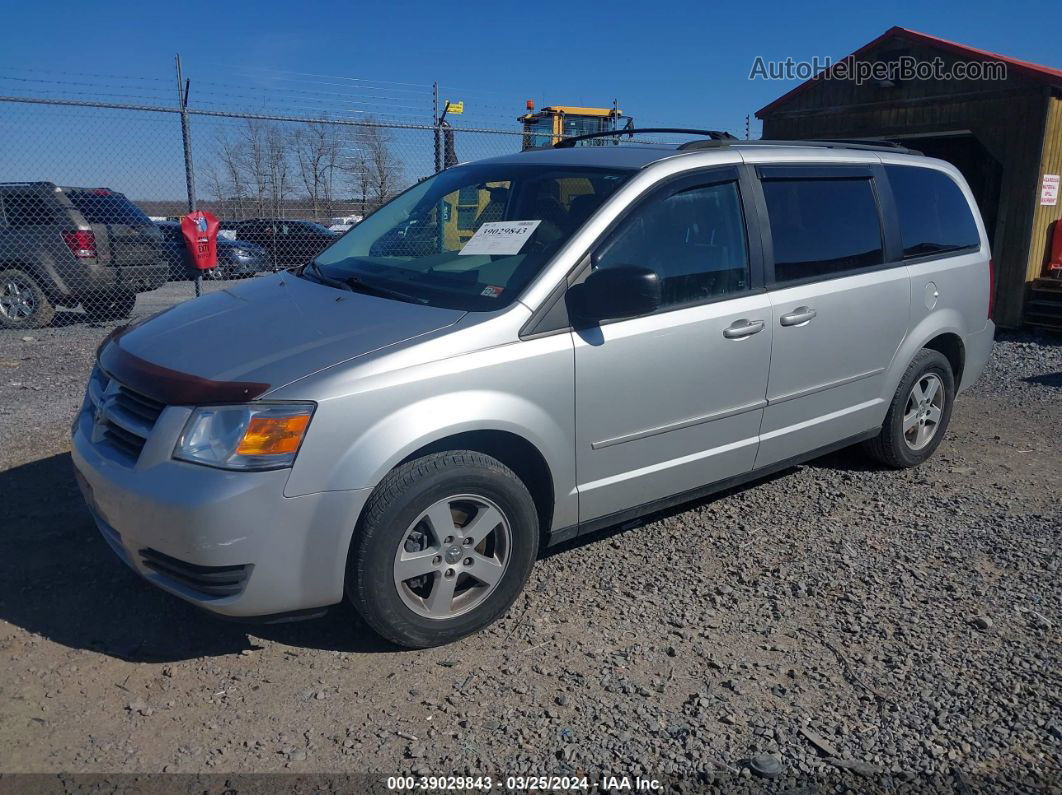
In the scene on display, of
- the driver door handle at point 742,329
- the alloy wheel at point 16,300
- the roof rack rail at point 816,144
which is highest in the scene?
the roof rack rail at point 816,144

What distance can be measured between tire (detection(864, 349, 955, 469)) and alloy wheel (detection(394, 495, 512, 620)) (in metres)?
2.81

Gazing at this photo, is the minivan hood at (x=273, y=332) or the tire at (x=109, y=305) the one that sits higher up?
the minivan hood at (x=273, y=332)

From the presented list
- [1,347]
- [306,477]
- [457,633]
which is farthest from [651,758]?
[1,347]

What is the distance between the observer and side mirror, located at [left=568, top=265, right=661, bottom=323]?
3.17 meters

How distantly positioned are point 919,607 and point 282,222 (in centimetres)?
1382

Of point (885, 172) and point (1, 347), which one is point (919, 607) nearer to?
point (885, 172)

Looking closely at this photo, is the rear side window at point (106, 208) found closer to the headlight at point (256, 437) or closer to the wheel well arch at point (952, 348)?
the headlight at point (256, 437)

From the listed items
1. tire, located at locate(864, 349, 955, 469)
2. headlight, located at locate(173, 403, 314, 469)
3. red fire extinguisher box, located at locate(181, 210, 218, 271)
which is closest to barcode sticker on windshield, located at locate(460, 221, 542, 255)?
headlight, located at locate(173, 403, 314, 469)

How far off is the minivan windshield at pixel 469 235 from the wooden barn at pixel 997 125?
25.9 feet

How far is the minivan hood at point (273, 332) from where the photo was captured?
9.47 ft

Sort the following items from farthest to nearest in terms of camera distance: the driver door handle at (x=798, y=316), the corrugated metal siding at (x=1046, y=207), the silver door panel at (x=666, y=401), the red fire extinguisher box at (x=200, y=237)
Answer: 1. the corrugated metal siding at (x=1046, y=207)
2. the red fire extinguisher box at (x=200, y=237)
3. the driver door handle at (x=798, y=316)
4. the silver door panel at (x=666, y=401)

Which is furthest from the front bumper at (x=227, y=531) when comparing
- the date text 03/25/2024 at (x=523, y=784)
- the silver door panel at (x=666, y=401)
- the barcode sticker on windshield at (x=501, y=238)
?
the barcode sticker on windshield at (x=501, y=238)

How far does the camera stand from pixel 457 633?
3.14m

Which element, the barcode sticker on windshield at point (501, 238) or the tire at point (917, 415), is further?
the tire at point (917, 415)
